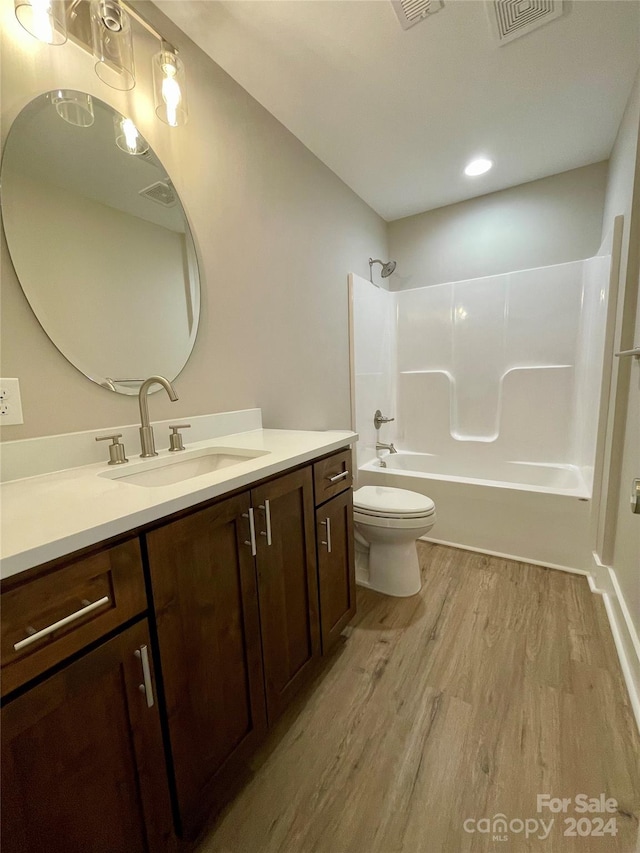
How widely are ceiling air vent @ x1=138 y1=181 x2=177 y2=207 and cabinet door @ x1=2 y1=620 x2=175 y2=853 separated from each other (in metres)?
1.34

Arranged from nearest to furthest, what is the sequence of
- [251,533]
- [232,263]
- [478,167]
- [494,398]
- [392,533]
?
[251,533] → [232,263] → [392,533] → [478,167] → [494,398]

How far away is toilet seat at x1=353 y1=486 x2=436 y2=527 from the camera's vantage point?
1712mm

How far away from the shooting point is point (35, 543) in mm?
526

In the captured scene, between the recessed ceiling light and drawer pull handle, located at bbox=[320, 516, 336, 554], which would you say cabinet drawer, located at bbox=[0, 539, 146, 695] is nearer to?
drawer pull handle, located at bbox=[320, 516, 336, 554]

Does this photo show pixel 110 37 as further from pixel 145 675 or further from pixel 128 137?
pixel 145 675

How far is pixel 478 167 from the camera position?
2258mm

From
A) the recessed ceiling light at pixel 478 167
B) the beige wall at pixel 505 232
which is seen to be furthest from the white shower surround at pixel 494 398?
the recessed ceiling light at pixel 478 167

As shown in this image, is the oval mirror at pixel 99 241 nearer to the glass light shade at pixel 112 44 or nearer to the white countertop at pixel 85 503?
the glass light shade at pixel 112 44

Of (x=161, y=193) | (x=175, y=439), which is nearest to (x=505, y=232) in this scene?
(x=161, y=193)

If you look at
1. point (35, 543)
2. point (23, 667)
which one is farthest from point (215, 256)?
point (23, 667)

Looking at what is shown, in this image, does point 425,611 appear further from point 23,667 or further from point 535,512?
point 23,667

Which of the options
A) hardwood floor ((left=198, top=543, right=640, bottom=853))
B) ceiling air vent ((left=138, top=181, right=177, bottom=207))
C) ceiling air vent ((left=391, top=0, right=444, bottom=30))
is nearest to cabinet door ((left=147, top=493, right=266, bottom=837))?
hardwood floor ((left=198, top=543, right=640, bottom=853))

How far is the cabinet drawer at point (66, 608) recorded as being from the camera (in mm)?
509

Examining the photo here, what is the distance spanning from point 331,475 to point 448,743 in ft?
2.97
